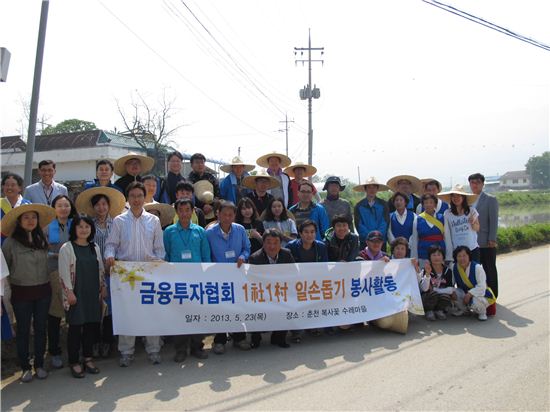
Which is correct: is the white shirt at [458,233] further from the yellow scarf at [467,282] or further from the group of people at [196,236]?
the yellow scarf at [467,282]

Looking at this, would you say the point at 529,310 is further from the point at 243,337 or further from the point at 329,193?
the point at 243,337

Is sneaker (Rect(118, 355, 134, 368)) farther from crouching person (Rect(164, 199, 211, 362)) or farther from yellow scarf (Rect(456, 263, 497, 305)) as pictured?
yellow scarf (Rect(456, 263, 497, 305))

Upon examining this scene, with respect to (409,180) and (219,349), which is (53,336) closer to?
(219,349)

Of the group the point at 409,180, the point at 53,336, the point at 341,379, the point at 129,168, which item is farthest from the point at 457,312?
the point at 53,336

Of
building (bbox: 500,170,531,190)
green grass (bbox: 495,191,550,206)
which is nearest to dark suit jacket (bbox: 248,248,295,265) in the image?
green grass (bbox: 495,191,550,206)

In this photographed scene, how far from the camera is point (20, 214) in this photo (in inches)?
161

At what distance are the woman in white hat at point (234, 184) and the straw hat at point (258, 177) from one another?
0.10 m

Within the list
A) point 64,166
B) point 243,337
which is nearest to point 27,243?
point 243,337

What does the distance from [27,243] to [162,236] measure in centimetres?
128

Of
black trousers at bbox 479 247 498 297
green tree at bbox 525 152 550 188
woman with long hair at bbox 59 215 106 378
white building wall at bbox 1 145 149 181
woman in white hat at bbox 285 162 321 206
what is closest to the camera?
woman with long hair at bbox 59 215 106 378

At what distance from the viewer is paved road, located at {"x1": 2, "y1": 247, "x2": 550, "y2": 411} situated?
354 centimetres

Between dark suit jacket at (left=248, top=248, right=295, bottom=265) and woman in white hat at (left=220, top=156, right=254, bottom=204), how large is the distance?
65.5 inches

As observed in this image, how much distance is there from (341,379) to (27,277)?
10.0ft

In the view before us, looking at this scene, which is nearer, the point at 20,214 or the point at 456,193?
the point at 20,214
